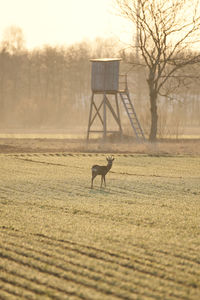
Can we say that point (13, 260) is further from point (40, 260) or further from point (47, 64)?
point (47, 64)

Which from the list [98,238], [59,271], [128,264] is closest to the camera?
[59,271]

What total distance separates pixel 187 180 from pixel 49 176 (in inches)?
143

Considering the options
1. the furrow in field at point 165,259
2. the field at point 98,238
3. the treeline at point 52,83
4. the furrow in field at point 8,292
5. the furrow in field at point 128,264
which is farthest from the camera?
the treeline at point 52,83

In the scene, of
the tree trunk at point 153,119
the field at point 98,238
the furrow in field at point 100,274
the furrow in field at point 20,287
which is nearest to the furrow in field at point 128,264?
the field at point 98,238

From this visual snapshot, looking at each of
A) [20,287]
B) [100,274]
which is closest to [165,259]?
[100,274]

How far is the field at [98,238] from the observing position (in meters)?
5.19

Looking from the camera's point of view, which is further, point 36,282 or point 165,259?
point 165,259

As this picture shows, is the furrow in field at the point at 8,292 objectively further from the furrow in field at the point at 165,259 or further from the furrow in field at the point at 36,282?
the furrow in field at the point at 165,259

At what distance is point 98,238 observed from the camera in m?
6.95

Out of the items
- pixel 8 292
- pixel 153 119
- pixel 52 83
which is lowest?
pixel 8 292

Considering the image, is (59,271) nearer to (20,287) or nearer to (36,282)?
(36,282)

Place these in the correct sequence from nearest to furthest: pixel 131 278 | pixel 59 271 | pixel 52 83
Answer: pixel 131 278
pixel 59 271
pixel 52 83

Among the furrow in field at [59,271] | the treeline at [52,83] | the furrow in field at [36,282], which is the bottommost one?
the furrow in field at [36,282]

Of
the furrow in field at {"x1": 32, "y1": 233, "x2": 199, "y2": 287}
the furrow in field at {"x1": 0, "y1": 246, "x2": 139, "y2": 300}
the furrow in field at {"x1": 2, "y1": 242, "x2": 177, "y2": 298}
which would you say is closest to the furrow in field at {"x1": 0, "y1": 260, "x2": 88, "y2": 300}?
the furrow in field at {"x1": 0, "y1": 246, "x2": 139, "y2": 300}
